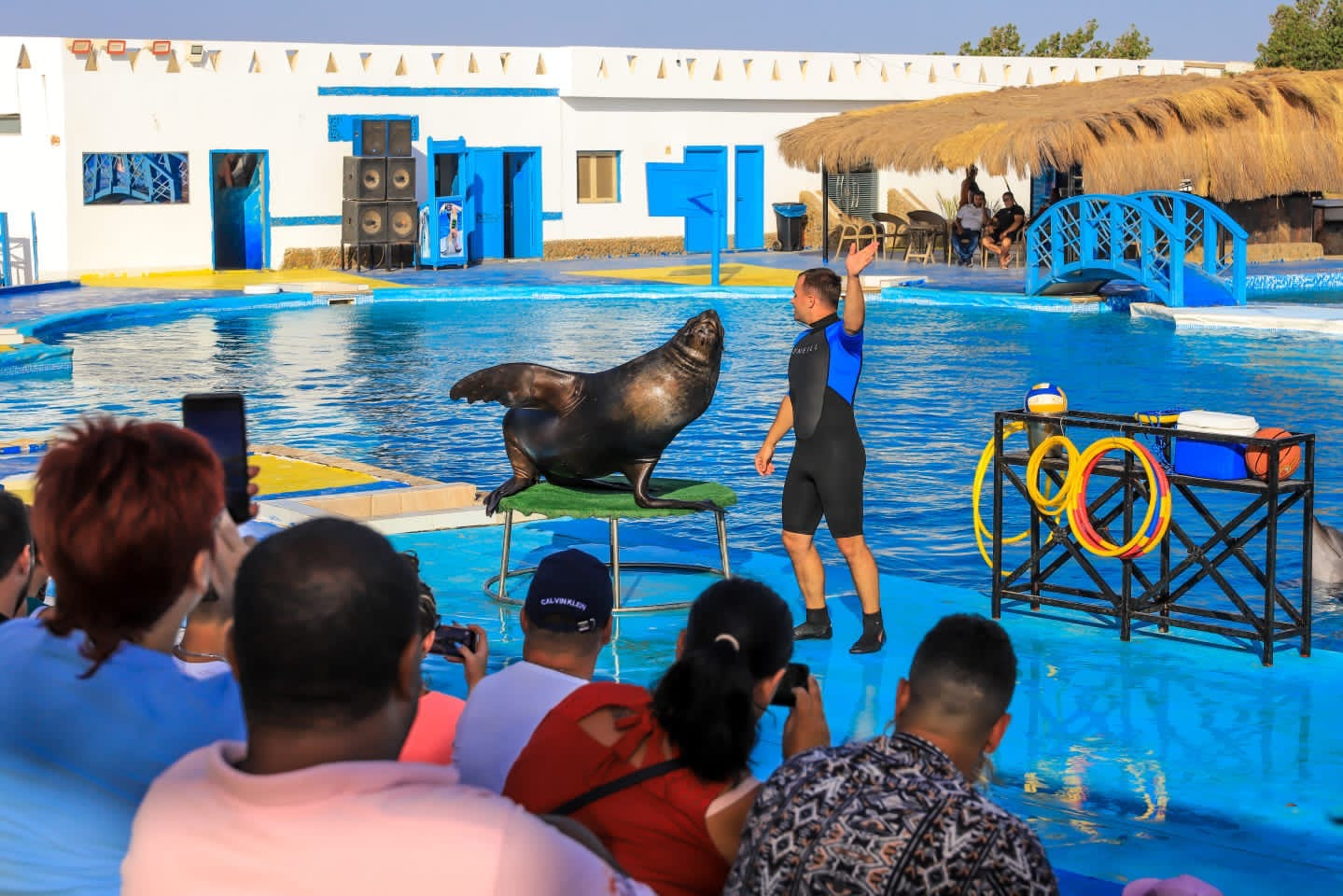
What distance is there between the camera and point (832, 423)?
585 centimetres

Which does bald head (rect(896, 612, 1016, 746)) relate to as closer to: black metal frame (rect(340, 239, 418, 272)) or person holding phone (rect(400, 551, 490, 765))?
person holding phone (rect(400, 551, 490, 765))

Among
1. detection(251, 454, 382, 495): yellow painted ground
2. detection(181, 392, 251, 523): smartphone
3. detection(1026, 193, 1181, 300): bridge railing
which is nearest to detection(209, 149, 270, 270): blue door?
detection(1026, 193, 1181, 300): bridge railing

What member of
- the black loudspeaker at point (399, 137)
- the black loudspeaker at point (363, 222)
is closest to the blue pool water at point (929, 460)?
the black loudspeaker at point (363, 222)

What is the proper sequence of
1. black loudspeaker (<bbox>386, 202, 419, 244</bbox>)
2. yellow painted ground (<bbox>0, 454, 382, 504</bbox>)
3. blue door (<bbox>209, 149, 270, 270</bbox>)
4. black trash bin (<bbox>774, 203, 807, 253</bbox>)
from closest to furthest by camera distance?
yellow painted ground (<bbox>0, 454, 382, 504</bbox>)
blue door (<bbox>209, 149, 270, 270</bbox>)
black loudspeaker (<bbox>386, 202, 419, 244</bbox>)
black trash bin (<bbox>774, 203, 807, 253</bbox>)

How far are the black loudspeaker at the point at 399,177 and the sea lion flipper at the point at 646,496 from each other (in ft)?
68.5

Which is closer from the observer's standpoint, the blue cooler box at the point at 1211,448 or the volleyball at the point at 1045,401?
the blue cooler box at the point at 1211,448

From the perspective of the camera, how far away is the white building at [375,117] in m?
24.6

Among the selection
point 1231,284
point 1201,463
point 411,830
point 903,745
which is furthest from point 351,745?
point 1231,284

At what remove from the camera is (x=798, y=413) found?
591 cm

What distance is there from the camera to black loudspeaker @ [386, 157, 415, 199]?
26.6 metres

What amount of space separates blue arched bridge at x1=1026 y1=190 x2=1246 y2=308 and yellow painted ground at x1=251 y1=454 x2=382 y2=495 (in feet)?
38.6

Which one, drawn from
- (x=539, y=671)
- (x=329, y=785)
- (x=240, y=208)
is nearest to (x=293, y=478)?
(x=539, y=671)

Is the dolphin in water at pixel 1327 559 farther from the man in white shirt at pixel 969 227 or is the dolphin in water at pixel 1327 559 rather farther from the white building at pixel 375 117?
the white building at pixel 375 117

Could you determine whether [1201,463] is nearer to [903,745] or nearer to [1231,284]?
[903,745]
